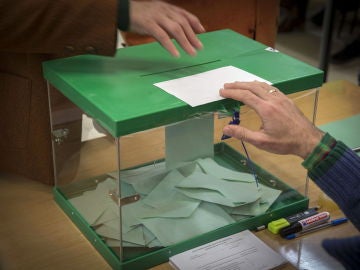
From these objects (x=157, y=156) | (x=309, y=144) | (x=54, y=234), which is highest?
(x=309, y=144)

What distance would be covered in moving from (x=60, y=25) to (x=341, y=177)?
1.88ft

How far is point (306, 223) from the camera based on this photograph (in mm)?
1157

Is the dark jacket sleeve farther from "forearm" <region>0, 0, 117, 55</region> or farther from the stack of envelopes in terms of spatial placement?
"forearm" <region>0, 0, 117, 55</region>

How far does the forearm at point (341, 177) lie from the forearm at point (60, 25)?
0.44 m

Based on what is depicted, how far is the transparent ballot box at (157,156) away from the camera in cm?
102

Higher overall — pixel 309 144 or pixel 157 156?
pixel 309 144

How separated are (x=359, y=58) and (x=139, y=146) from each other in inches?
123

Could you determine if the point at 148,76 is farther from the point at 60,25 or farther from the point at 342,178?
the point at 342,178

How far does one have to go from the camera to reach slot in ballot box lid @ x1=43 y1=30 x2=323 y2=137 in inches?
38.1

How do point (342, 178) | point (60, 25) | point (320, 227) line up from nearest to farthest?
point (342, 178)
point (60, 25)
point (320, 227)

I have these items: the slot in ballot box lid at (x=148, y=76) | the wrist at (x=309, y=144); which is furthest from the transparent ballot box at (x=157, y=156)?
the wrist at (x=309, y=144)

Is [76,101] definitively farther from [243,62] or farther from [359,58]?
[359,58]

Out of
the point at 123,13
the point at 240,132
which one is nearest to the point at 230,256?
the point at 240,132

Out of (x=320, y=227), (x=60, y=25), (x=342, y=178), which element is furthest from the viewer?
(x=320, y=227)
